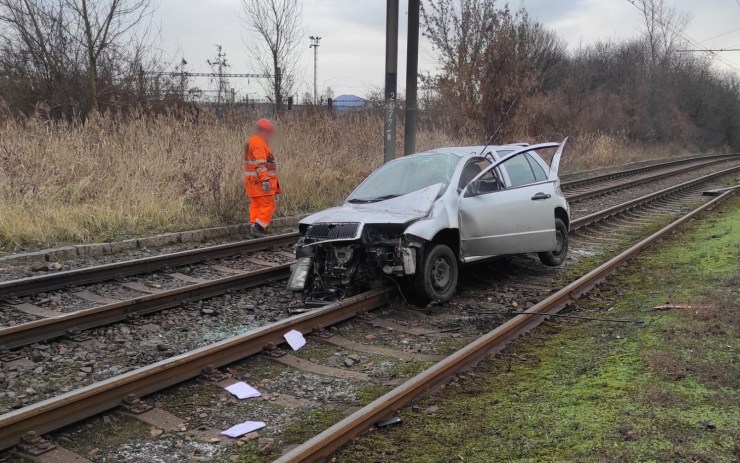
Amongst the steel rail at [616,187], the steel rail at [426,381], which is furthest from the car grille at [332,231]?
the steel rail at [616,187]

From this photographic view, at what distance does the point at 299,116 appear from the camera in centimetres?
1748

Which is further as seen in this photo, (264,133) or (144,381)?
(264,133)

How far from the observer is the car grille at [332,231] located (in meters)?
6.52

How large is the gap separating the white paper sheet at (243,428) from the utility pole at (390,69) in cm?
916

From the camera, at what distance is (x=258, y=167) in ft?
34.3

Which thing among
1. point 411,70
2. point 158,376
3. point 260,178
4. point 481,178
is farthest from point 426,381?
point 411,70

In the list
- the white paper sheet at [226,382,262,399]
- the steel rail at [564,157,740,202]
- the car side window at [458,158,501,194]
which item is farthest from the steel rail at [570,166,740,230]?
the white paper sheet at [226,382,262,399]

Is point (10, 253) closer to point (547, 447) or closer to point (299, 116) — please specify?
point (547, 447)

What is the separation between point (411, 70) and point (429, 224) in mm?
6976

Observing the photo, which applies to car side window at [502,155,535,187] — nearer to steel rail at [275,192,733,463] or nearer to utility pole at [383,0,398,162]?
steel rail at [275,192,733,463]

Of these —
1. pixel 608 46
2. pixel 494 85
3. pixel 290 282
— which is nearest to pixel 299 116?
pixel 494 85

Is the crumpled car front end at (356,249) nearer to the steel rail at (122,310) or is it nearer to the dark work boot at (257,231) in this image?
the steel rail at (122,310)

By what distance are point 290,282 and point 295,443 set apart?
322cm

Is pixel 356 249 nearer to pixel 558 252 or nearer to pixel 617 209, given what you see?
pixel 558 252
